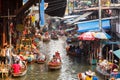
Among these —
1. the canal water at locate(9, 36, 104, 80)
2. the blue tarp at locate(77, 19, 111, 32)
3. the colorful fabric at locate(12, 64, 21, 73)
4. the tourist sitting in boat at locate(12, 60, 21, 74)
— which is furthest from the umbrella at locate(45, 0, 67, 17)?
the colorful fabric at locate(12, 64, 21, 73)

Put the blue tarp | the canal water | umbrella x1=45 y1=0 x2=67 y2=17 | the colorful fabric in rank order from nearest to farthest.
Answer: the colorful fabric → the canal water → the blue tarp → umbrella x1=45 y1=0 x2=67 y2=17

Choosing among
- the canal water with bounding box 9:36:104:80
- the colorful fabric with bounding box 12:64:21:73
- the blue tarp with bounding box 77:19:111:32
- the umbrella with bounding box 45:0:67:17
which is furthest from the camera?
the umbrella with bounding box 45:0:67:17

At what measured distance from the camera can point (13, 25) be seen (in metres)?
25.0

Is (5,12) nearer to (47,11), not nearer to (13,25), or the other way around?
(13,25)

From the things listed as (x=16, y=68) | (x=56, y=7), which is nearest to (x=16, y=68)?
(x=16, y=68)

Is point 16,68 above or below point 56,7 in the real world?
below

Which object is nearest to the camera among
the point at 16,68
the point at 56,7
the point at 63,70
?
the point at 16,68

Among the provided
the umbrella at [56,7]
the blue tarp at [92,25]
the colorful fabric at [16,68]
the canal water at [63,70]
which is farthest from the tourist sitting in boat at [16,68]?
the umbrella at [56,7]

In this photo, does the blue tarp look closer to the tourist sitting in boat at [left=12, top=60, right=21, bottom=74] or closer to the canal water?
the canal water

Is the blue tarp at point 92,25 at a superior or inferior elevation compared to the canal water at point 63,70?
superior

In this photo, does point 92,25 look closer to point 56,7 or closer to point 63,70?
point 56,7

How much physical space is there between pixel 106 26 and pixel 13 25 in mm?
7743

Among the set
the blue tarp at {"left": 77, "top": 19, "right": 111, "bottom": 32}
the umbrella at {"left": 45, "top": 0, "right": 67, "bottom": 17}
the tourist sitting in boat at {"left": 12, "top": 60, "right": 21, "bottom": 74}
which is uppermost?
the umbrella at {"left": 45, "top": 0, "right": 67, "bottom": 17}

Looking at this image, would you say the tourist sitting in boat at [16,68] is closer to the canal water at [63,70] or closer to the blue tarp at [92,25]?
the canal water at [63,70]
